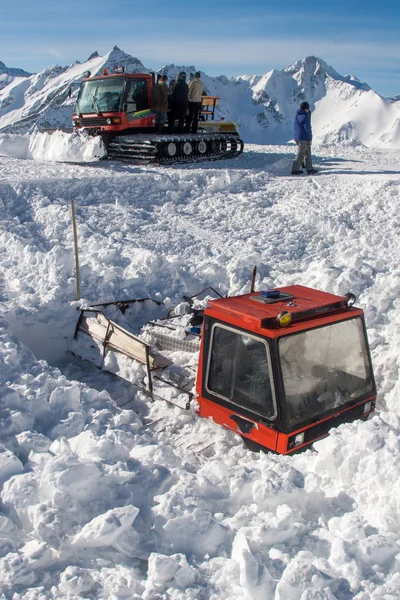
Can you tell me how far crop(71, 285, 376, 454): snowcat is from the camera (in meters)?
4.66

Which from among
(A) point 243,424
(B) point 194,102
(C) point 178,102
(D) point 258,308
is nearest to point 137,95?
(C) point 178,102

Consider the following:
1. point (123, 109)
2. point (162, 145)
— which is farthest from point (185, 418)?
point (123, 109)

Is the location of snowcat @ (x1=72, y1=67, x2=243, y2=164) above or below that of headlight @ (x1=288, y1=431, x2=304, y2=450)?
above

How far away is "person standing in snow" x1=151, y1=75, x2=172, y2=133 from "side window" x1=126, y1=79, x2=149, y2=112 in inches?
11.1

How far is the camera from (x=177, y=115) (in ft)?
55.9

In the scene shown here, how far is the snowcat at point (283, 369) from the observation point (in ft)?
15.3

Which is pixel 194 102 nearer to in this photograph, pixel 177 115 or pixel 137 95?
pixel 177 115

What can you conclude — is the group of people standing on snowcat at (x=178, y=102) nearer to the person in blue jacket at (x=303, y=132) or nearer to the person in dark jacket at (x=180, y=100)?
the person in dark jacket at (x=180, y=100)

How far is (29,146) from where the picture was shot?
679 inches

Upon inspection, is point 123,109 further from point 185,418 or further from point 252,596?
point 252,596

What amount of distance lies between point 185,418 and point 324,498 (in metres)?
2.12

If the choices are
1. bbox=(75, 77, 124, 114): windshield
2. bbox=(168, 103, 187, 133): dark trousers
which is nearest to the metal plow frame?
bbox=(75, 77, 124, 114): windshield

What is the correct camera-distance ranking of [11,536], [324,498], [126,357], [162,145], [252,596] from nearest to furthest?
[252,596] < [11,536] < [324,498] < [126,357] < [162,145]

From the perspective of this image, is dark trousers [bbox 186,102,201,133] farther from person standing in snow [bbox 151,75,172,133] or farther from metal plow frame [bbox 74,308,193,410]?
metal plow frame [bbox 74,308,193,410]
